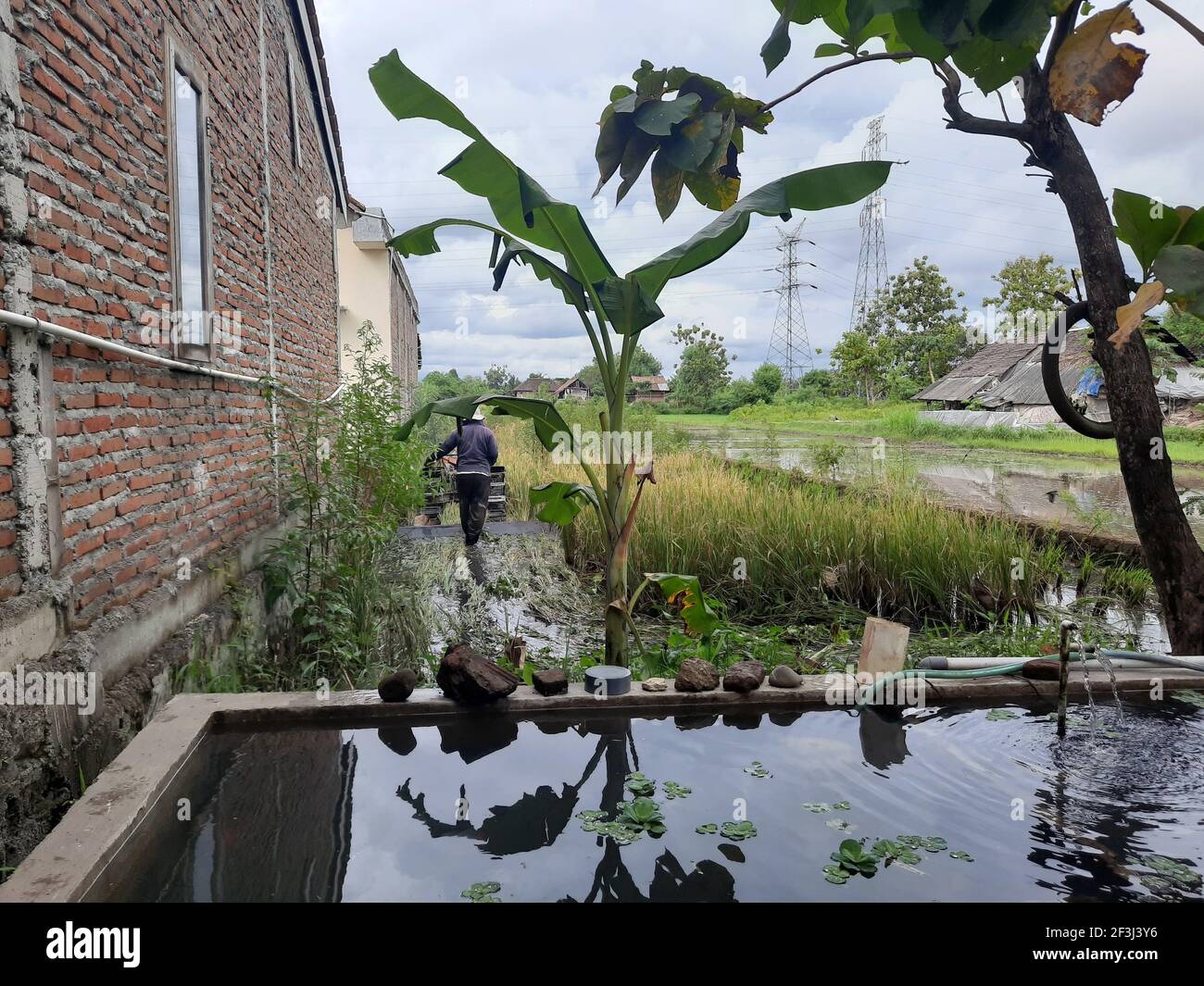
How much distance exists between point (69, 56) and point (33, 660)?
2.43 metres

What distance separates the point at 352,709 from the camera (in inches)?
124

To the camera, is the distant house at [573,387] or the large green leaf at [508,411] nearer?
the large green leaf at [508,411]

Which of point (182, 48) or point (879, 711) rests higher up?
point (182, 48)

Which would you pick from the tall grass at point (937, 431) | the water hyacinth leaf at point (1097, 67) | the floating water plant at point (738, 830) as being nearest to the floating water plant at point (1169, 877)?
the floating water plant at point (738, 830)

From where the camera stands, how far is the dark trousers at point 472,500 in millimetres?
9023

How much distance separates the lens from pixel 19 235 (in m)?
2.80

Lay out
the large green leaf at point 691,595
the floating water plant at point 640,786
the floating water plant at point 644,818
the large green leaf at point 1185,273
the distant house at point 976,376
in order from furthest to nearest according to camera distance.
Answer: the distant house at point 976,376 → the large green leaf at point 691,595 → the floating water plant at point 640,786 → the floating water plant at point 644,818 → the large green leaf at point 1185,273

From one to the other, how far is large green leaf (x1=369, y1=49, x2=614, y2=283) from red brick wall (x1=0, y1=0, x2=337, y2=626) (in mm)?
1255

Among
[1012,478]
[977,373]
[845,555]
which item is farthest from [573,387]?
[845,555]

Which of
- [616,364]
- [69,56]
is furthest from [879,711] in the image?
[69,56]

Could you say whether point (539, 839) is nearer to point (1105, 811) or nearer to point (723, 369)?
point (1105, 811)

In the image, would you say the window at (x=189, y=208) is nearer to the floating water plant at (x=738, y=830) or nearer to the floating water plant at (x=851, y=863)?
the floating water plant at (x=738, y=830)

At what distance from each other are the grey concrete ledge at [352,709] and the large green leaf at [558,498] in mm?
1233

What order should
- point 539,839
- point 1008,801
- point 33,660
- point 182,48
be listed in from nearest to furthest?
point 539,839 → point 1008,801 → point 33,660 → point 182,48
